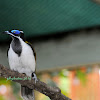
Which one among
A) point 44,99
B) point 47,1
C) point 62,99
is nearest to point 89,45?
point 47,1

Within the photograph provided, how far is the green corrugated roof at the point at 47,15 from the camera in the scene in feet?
5.18

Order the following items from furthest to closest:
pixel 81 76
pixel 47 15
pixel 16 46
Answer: pixel 81 76 < pixel 47 15 < pixel 16 46

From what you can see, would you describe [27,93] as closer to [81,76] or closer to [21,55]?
[21,55]

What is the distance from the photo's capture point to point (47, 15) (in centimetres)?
167

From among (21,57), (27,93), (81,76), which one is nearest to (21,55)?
(21,57)

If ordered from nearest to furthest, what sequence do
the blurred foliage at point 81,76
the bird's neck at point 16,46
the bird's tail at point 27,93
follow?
the bird's neck at point 16,46 → the bird's tail at point 27,93 → the blurred foliage at point 81,76

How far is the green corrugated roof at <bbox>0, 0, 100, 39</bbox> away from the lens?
1.58 meters

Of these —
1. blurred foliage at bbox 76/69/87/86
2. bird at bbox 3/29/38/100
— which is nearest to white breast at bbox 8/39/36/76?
bird at bbox 3/29/38/100

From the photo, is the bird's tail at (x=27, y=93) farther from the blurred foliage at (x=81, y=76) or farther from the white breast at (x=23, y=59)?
the blurred foliage at (x=81, y=76)

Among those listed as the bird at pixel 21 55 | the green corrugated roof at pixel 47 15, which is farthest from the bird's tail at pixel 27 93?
the green corrugated roof at pixel 47 15

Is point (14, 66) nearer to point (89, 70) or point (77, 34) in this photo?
point (77, 34)

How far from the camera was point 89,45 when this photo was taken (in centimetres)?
182

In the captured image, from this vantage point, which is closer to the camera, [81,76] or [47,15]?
[47,15]

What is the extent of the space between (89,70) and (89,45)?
1.54 ft
